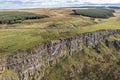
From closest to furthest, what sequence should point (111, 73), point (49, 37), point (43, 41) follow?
1. point (43, 41)
2. point (49, 37)
3. point (111, 73)

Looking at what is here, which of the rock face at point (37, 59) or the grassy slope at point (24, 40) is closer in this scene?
the rock face at point (37, 59)

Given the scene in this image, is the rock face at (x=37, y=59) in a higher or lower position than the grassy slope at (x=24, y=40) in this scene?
lower

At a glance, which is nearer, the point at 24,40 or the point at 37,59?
the point at 37,59

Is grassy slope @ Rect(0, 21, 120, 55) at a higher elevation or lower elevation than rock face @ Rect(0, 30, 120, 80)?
higher

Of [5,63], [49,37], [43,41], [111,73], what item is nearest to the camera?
[5,63]

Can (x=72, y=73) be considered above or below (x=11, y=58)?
below

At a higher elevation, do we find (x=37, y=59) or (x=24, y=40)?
(x=24, y=40)

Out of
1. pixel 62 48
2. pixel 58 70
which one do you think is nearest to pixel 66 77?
pixel 58 70

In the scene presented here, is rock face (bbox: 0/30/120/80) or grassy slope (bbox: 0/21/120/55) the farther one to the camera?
grassy slope (bbox: 0/21/120/55)

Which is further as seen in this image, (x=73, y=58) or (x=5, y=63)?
(x=73, y=58)

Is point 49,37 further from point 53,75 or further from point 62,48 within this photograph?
point 53,75
